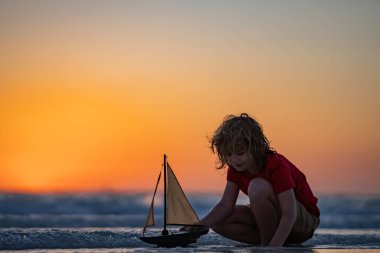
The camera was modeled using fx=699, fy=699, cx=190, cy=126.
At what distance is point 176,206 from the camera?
20.6 feet

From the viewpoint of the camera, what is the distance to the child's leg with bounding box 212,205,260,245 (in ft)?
21.9

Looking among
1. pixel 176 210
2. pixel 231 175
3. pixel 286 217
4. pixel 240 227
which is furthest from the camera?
pixel 240 227

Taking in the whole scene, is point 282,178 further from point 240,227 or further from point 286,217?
point 240,227

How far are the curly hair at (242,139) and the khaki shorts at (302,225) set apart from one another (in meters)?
0.56

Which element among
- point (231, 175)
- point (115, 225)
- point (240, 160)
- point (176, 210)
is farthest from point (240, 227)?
point (115, 225)

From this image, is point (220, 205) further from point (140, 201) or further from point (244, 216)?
point (140, 201)

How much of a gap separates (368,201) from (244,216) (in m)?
16.0

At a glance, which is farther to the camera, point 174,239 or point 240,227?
point 240,227

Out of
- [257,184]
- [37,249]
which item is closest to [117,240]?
[37,249]

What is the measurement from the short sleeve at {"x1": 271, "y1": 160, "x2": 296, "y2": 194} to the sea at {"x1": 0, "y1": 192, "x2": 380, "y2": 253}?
20.3 inches

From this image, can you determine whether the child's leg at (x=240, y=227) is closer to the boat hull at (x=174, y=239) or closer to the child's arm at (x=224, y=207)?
the child's arm at (x=224, y=207)

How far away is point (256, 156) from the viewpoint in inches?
242

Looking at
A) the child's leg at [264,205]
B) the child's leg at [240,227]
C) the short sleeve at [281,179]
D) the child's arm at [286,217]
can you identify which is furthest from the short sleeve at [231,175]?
the child's arm at [286,217]

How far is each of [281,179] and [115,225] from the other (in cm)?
643
